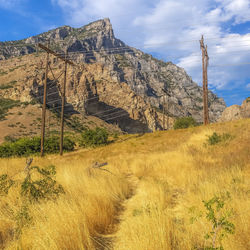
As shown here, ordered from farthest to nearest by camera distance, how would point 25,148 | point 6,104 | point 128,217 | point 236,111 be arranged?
1. point 6,104
2. point 236,111
3. point 25,148
4. point 128,217

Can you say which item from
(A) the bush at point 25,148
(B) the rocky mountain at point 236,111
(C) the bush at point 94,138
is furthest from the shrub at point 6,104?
(B) the rocky mountain at point 236,111

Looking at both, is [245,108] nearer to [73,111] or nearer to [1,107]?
[73,111]

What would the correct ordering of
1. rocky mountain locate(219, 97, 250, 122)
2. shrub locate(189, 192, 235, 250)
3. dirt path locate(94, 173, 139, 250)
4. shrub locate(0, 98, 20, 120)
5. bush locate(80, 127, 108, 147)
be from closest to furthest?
1. shrub locate(189, 192, 235, 250)
2. dirt path locate(94, 173, 139, 250)
3. bush locate(80, 127, 108, 147)
4. shrub locate(0, 98, 20, 120)
5. rocky mountain locate(219, 97, 250, 122)

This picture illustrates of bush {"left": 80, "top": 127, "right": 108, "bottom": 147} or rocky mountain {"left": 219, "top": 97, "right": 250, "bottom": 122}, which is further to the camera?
rocky mountain {"left": 219, "top": 97, "right": 250, "bottom": 122}

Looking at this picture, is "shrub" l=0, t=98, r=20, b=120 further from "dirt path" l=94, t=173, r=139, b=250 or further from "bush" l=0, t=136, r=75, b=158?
"dirt path" l=94, t=173, r=139, b=250

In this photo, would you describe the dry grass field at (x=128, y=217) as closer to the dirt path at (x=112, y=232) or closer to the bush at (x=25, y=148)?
the dirt path at (x=112, y=232)

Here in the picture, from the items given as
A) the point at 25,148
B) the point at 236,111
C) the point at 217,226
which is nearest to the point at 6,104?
the point at 25,148

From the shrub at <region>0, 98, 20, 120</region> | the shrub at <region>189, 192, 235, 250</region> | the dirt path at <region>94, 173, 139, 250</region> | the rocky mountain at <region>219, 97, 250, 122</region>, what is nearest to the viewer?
the shrub at <region>189, 192, 235, 250</region>

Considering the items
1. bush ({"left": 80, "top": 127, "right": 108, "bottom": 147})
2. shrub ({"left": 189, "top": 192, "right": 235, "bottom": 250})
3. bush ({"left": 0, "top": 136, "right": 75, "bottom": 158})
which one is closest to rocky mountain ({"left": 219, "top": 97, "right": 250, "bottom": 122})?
bush ({"left": 80, "top": 127, "right": 108, "bottom": 147})

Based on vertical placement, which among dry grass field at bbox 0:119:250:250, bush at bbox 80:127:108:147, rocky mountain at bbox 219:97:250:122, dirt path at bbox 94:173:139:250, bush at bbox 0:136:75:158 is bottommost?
dirt path at bbox 94:173:139:250

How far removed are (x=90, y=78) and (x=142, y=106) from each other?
3908 centimetres

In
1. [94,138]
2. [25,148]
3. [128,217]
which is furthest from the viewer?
[94,138]

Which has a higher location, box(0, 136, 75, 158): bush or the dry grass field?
box(0, 136, 75, 158): bush

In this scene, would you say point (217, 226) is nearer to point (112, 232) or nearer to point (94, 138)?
point (112, 232)
